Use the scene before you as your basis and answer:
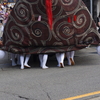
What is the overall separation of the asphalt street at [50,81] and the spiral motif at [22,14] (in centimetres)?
143

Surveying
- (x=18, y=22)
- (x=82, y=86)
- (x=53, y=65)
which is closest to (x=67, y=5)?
(x=18, y=22)

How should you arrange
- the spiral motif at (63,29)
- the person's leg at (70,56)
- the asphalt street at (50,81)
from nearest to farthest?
the asphalt street at (50,81) < the spiral motif at (63,29) < the person's leg at (70,56)

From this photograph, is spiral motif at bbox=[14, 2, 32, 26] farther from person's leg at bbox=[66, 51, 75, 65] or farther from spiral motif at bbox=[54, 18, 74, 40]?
person's leg at bbox=[66, 51, 75, 65]

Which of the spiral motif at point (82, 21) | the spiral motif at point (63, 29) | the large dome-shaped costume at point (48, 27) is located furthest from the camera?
the spiral motif at point (82, 21)

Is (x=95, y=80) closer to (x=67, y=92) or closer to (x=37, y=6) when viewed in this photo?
(x=67, y=92)

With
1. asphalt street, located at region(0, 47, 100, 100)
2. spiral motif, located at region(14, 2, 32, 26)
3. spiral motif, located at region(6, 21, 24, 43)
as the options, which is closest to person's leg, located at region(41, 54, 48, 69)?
asphalt street, located at region(0, 47, 100, 100)

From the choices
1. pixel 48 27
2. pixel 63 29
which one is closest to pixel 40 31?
pixel 48 27

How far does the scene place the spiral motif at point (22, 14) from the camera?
24.3 ft

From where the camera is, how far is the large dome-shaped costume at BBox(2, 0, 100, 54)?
7352 millimetres

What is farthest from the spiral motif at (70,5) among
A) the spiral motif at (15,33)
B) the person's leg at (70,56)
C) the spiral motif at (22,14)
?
the spiral motif at (15,33)

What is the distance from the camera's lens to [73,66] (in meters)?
8.00

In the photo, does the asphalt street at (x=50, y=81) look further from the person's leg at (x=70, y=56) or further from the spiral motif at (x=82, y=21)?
the spiral motif at (x=82, y=21)

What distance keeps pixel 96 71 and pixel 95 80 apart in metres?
1.00

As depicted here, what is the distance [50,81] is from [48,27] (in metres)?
1.82
